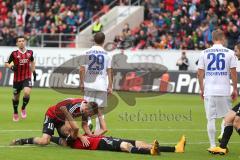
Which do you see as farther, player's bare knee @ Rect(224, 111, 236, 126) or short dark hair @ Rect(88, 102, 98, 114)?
short dark hair @ Rect(88, 102, 98, 114)

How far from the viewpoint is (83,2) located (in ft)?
147

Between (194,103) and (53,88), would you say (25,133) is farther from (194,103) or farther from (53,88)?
(53,88)

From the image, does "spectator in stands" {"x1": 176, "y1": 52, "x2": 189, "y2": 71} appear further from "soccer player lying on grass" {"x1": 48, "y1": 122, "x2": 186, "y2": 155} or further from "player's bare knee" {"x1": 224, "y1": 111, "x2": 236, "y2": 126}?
"player's bare knee" {"x1": 224, "y1": 111, "x2": 236, "y2": 126}

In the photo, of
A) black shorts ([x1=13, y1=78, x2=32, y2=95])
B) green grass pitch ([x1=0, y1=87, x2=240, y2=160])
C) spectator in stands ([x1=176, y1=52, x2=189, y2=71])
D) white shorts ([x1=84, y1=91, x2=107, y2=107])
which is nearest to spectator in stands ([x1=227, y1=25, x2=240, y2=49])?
spectator in stands ([x1=176, y1=52, x2=189, y2=71])

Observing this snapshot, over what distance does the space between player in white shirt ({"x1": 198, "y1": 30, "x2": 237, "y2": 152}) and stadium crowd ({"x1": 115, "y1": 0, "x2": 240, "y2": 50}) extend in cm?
2105

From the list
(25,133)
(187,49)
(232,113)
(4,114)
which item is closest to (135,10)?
(187,49)

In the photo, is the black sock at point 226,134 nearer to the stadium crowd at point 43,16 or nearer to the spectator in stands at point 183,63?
the spectator in stands at point 183,63

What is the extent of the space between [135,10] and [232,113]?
29.5 m

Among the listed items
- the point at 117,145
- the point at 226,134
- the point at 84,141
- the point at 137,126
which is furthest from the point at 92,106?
the point at 137,126

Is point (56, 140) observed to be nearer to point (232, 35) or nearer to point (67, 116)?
point (67, 116)

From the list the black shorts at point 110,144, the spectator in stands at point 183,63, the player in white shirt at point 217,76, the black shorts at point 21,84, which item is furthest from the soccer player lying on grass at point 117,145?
the spectator in stands at point 183,63

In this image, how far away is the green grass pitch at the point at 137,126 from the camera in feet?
44.9

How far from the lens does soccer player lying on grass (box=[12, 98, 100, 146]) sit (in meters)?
14.2

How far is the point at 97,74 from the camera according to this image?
16.5 meters
